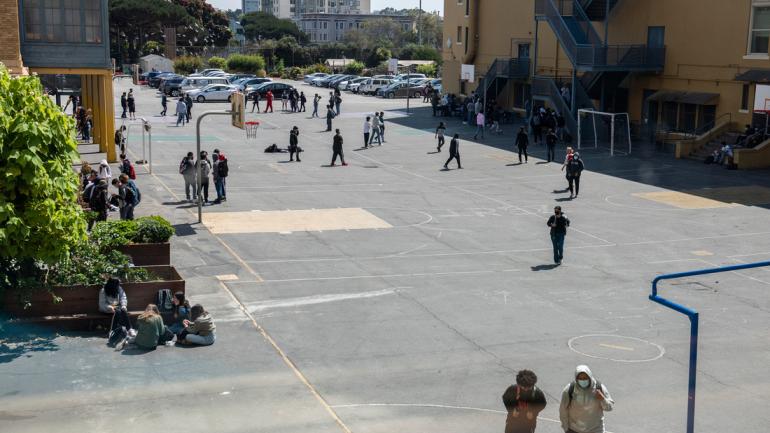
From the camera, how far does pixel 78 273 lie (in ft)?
56.6

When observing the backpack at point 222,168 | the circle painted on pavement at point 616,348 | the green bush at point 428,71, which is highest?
the green bush at point 428,71

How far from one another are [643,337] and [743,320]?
256 cm

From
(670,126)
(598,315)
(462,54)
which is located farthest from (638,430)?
(462,54)

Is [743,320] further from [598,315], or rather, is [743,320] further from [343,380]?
[343,380]

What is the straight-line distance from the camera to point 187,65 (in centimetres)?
10306

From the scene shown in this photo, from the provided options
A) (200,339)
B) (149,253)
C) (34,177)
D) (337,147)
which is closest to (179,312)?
(200,339)

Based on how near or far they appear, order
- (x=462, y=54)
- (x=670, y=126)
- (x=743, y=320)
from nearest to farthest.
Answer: (x=743, y=320) → (x=670, y=126) → (x=462, y=54)

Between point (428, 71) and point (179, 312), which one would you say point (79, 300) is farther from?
point (428, 71)

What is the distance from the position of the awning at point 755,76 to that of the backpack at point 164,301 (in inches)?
1210

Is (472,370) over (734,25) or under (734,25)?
under

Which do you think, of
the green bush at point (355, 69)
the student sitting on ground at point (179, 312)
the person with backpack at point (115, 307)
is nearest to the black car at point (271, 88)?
the green bush at point (355, 69)

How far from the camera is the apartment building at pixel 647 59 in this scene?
4175cm

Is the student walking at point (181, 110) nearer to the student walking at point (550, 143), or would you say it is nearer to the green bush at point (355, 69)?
the student walking at point (550, 143)

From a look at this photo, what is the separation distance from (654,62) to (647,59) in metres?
0.42
